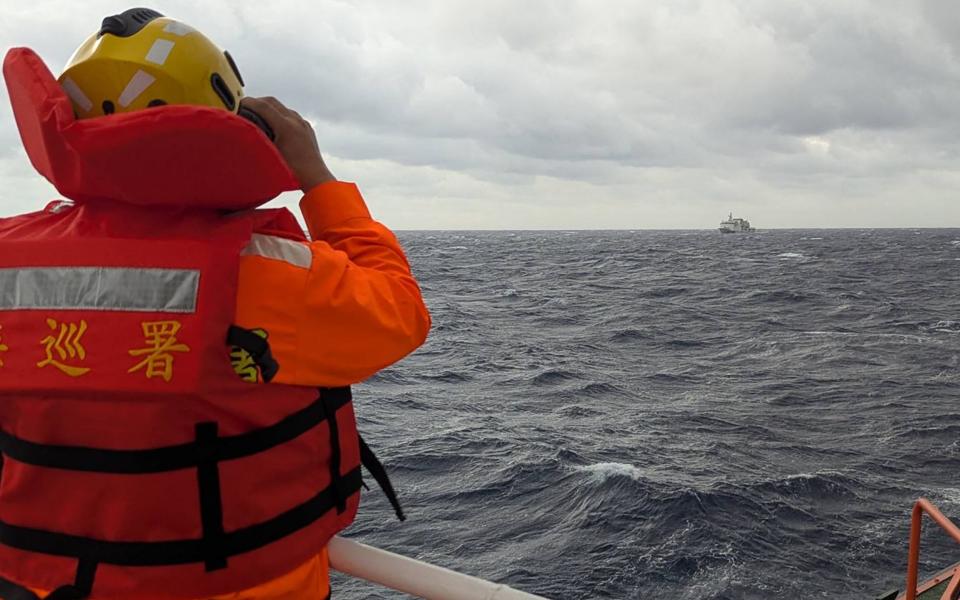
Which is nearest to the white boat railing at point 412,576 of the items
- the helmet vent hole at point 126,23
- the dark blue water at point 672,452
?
the helmet vent hole at point 126,23

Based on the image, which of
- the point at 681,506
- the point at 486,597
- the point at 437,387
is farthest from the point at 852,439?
the point at 486,597

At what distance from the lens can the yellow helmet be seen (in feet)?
4.41

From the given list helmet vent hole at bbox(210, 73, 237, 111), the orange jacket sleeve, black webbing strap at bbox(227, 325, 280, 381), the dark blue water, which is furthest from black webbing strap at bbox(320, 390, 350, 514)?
the dark blue water

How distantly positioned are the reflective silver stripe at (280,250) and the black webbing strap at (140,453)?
0.31m

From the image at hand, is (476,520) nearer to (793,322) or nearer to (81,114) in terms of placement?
(81,114)

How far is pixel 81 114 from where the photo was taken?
136 cm

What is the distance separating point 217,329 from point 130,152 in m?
0.31

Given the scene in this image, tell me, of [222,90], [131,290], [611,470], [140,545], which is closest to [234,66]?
[222,90]

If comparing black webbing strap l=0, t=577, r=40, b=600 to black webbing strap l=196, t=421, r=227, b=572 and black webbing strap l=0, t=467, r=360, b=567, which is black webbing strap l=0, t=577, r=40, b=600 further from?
black webbing strap l=196, t=421, r=227, b=572

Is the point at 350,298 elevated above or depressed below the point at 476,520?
above

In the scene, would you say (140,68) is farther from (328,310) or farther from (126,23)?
(328,310)

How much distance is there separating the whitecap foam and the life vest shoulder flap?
11044 millimetres

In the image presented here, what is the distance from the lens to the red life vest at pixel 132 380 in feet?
4.13

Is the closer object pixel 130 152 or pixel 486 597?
pixel 130 152
